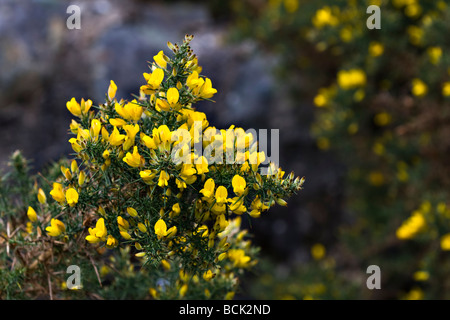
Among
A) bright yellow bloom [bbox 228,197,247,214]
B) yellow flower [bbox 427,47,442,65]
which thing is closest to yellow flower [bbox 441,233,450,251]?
yellow flower [bbox 427,47,442,65]

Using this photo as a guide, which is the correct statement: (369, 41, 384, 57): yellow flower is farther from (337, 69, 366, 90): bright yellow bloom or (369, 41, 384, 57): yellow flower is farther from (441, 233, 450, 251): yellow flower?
(441, 233, 450, 251): yellow flower

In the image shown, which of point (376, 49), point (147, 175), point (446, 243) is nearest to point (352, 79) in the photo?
point (376, 49)

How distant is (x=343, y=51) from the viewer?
11.3ft

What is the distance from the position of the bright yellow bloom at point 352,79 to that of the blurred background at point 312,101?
0.7 inches

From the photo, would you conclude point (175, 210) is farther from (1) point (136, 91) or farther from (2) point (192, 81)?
(1) point (136, 91)

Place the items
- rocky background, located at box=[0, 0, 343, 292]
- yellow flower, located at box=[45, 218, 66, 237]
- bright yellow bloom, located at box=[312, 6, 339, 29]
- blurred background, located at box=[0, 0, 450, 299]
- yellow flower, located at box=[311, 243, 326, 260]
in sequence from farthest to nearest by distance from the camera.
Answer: rocky background, located at box=[0, 0, 343, 292] → yellow flower, located at box=[311, 243, 326, 260] → bright yellow bloom, located at box=[312, 6, 339, 29] → blurred background, located at box=[0, 0, 450, 299] → yellow flower, located at box=[45, 218, 66, 237]

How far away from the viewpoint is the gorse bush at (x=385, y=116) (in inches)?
113

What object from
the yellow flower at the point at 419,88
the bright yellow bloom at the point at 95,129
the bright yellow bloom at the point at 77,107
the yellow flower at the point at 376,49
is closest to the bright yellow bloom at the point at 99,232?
the bright yellow bloom at the point at 95,129

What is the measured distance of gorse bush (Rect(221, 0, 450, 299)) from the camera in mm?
2865

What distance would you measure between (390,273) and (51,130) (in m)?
3.19

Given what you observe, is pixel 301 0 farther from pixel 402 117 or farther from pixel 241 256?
pixel 241 256

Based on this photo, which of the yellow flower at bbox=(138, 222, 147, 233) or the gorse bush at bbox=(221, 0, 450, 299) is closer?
the yellow flower at bbox=(138, 222, 147, 233)

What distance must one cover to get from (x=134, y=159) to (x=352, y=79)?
2.40m
